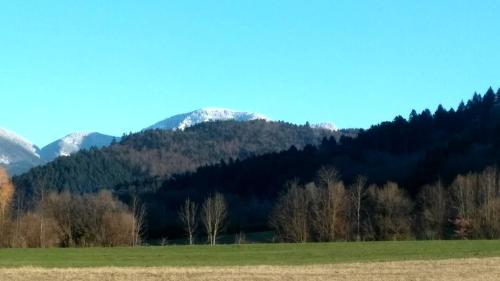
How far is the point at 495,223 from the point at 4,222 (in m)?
70.1

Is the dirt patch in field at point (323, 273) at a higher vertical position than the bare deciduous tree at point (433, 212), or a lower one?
lower

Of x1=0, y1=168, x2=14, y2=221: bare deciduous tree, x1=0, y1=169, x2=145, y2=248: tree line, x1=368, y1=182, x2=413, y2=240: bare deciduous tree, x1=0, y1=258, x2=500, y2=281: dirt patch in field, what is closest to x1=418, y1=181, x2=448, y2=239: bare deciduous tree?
x1=368, y1=182, x2=413, y2=240: bare deciduous tree

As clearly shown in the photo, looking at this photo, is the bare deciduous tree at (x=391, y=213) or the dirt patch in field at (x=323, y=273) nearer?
the dirt patch in field at (x=323, y=273)

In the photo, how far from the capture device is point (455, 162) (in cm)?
16150

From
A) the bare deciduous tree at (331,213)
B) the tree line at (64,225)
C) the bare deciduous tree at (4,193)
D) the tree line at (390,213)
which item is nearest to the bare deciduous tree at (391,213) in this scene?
the tree line at (390,213)

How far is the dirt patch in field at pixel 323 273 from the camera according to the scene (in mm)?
39000

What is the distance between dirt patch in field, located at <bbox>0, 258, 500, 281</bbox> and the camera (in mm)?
39000

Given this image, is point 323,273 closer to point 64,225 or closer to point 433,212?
point 64,225

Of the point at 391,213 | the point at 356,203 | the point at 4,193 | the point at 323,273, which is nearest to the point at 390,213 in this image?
the point at 391,213

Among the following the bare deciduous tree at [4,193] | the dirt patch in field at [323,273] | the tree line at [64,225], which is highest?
the bare deciduous tree at [4,193]

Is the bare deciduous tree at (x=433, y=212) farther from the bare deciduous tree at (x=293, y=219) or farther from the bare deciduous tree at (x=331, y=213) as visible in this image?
the bare deciduous tree at (x=293, y=219)

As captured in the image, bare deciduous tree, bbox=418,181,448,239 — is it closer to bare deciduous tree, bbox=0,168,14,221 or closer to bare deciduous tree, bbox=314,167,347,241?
bare deciduous tree, bbox=314,167,347,241

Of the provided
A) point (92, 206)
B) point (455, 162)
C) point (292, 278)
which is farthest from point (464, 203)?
point (292, 278)

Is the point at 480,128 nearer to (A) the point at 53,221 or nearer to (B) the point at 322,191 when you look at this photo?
(B) the point at 322,191
